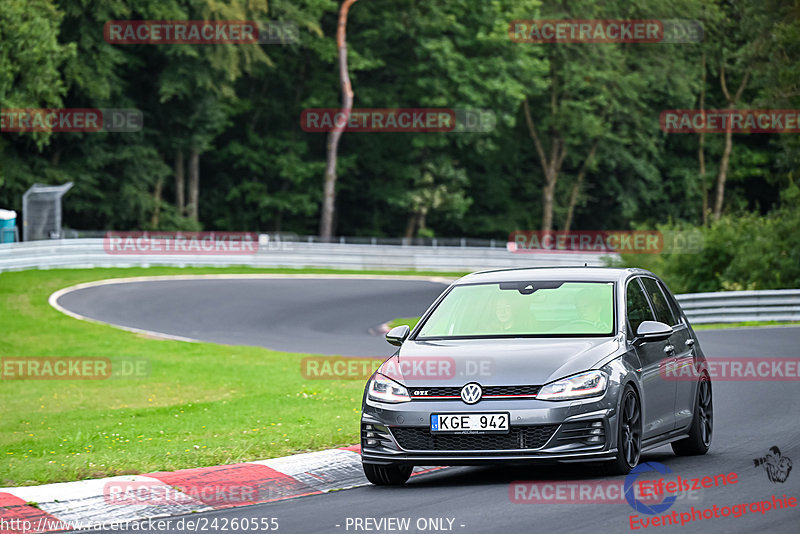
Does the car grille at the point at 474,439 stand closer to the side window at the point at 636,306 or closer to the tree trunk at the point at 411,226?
the side window at the point at 636,306

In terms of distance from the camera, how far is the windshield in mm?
9713

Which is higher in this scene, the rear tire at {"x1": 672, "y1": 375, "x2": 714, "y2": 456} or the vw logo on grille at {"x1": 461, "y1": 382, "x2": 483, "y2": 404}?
the vw logo on grille at {"x1": 461, "y1": 382, "x2": 483, "y2": 404}

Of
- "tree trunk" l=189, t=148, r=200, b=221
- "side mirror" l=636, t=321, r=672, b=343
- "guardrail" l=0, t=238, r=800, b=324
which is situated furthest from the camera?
"tree trunk" l=189, t=148, r=200, b=221

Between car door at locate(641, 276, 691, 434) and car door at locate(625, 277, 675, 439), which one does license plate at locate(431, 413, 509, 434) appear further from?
car door at locate(641, 276, 691, 434)

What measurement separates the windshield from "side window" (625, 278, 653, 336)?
0.59ft

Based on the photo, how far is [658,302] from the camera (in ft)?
35.5

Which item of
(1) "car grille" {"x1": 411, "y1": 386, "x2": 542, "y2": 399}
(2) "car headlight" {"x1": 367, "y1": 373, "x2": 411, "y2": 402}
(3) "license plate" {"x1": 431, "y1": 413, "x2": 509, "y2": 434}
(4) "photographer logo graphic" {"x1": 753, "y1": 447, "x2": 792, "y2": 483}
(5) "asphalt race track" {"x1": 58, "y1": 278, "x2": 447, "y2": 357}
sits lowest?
(5) "asphalt race track" {"x1": 58, "y1": 278, "x2": 447, "y2": 357}

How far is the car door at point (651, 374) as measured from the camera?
957 cm

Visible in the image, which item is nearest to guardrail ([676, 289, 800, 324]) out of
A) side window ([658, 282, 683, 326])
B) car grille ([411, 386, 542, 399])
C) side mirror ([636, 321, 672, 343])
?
side window ([658, 282, 683, 326])

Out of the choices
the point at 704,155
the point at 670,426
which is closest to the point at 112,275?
the point at 670,426

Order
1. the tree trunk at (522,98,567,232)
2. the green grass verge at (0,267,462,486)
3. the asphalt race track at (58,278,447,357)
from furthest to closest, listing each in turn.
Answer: the tree trunk at (522,98,567,232) → the asphalt race track at (58,278,447,357) → the green grass verge at (0,267,462,486)

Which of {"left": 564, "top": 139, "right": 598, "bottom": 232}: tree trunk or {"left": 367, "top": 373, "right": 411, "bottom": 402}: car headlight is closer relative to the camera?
{"left": 367, "top": 373, "right": 411, "bottom": 402}: car headlight

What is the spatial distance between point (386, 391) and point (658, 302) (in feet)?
9.65

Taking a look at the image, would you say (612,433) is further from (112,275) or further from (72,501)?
(112,275)
